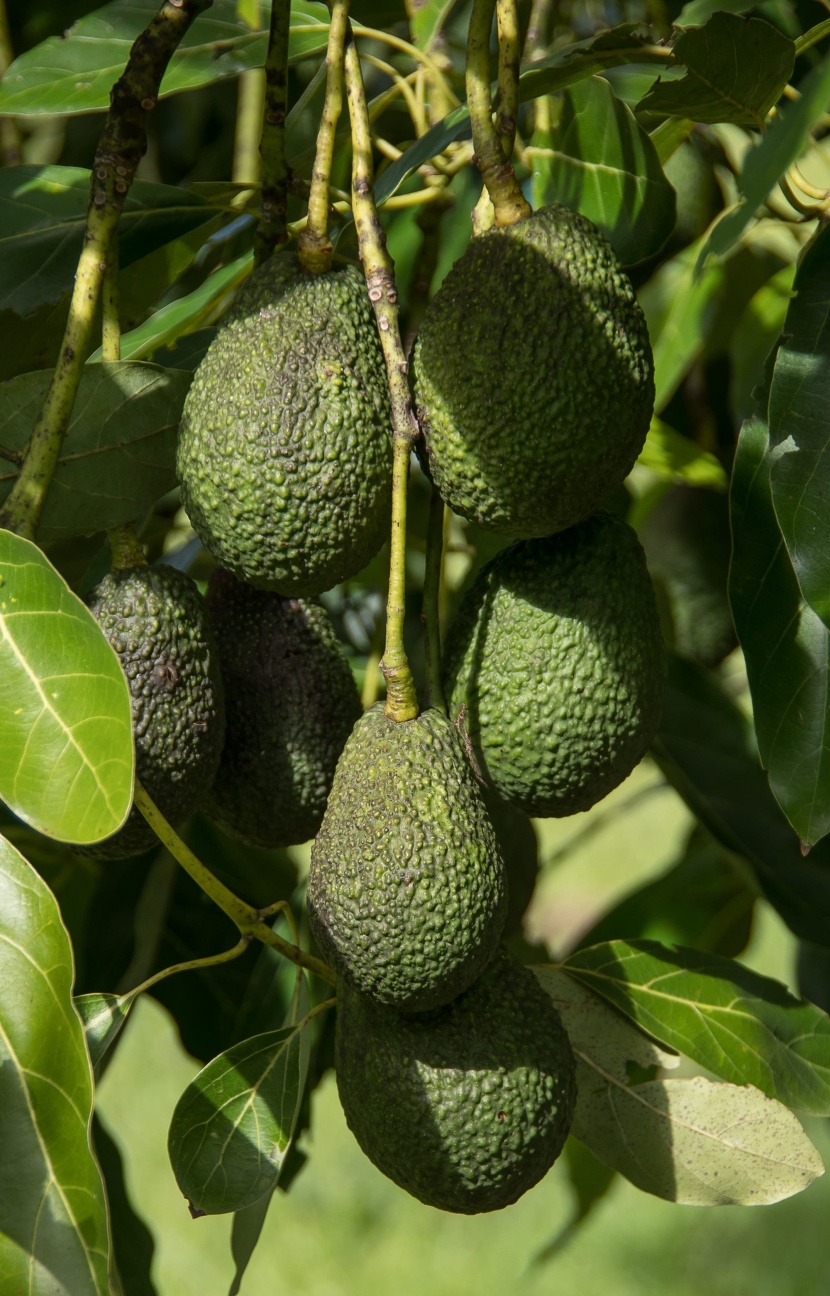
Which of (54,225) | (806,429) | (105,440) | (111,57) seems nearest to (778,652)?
(806,429)

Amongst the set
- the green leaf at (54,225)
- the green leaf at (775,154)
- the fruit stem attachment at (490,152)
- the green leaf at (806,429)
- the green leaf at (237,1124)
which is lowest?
the green leaf at (237,1124)

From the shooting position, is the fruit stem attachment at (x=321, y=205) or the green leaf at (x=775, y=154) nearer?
the green leaf at (x=775, y=154)

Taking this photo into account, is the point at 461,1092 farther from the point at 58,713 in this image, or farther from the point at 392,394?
the point at 392,394

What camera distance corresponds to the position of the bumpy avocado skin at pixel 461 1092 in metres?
0.91

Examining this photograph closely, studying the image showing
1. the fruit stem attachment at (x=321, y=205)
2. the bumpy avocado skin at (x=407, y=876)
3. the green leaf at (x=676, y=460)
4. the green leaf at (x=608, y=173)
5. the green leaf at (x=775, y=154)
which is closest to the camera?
the green leaf at (x=775, y=154)

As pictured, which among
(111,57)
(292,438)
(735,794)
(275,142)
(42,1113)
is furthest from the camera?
(735,794)

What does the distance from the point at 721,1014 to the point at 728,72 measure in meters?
0.79

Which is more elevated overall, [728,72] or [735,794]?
[728,72]

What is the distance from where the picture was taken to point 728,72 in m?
0.96

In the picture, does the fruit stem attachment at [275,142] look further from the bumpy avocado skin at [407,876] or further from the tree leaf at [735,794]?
the tree leaf at [735,794]

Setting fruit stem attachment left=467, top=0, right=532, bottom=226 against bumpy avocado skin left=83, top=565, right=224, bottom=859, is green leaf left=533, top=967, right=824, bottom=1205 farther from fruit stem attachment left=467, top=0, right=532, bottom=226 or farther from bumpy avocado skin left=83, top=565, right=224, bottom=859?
fruit stem attachment left=467, top=0, right=532, bottom=226

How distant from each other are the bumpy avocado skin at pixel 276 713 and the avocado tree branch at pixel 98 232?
26cm

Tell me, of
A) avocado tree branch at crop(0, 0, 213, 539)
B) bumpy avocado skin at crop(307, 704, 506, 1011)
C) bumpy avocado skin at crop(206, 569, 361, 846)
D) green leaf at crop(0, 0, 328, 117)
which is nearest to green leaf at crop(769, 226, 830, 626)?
bumpy avocado skin at crop(307, 704, 506, 1011)

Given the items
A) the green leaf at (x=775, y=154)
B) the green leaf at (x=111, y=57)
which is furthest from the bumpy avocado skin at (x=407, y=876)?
the green leaf at (x=111, y=57)
